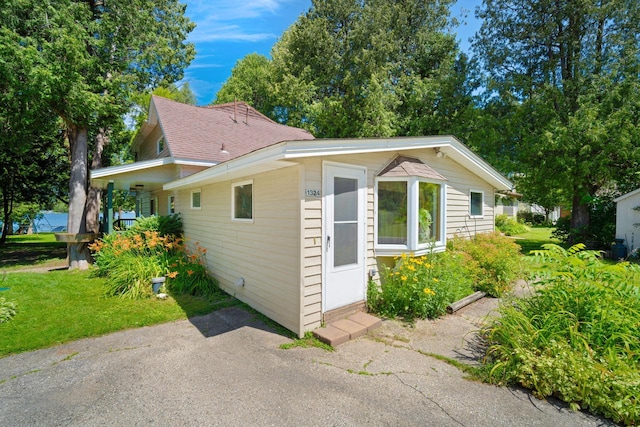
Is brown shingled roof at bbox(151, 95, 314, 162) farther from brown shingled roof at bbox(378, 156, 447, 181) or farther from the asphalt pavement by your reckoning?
the asphalt pavement

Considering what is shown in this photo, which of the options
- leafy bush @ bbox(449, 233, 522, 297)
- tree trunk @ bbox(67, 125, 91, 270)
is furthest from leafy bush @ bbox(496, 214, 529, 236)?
tree trunk @ bbox(67, 125, 91, 270)

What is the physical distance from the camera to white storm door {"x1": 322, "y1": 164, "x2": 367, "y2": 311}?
14.8 ft

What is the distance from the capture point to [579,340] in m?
3.18

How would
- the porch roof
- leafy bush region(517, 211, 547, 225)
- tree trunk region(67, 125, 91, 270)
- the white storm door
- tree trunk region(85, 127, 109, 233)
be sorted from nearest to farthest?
the white storm door → the porch roof → tree trunk region(67, 125, 91, 270) → tree trunk region(85, 127, 109, 233) → leafy bush region(517, 211, 547, 225)

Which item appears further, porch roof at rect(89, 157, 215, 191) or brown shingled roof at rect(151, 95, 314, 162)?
brown shingled roof at rect(151, 95, 314, 162)

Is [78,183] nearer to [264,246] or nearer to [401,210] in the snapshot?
[264,246]

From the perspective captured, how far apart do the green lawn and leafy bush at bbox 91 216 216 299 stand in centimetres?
37

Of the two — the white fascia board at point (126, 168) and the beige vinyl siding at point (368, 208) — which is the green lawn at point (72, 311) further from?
the white fascia board at point (126, 168)

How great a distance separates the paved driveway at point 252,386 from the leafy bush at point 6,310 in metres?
1.62

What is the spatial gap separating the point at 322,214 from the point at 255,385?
7.70 feet

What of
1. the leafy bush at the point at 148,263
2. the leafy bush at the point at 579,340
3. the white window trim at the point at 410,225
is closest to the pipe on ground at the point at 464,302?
the white window trim at the point at 410,225

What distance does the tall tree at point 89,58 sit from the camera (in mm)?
8070

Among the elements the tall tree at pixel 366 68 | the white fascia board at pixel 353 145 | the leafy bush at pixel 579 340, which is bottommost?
the leafy bush at pixel 579 340

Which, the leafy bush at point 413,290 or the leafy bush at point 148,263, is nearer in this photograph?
the leafy bush at point 413,290
